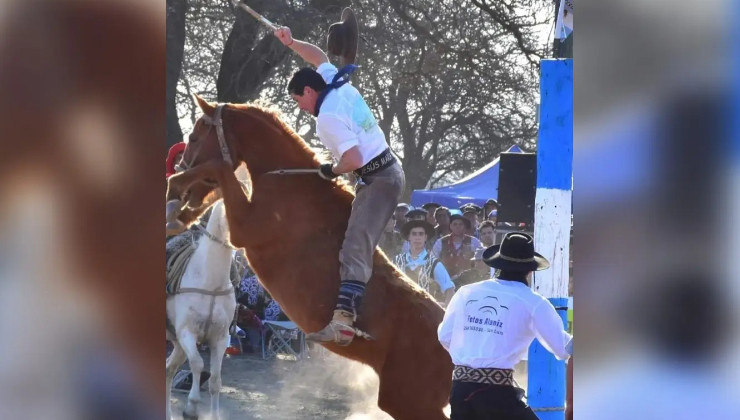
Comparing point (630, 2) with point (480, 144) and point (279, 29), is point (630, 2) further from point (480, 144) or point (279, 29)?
point (480, 144)

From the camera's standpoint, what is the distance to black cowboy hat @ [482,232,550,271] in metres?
4.15

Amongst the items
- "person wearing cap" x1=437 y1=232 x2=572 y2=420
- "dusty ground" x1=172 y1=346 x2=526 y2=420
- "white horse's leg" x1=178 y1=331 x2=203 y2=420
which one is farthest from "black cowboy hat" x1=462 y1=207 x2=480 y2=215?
"person wearing cap" x1=437 y1=232 x2=572 y2=420

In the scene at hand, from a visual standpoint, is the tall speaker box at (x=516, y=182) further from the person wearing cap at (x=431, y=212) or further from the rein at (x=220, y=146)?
the person wearing cap at (x=431, y=212)

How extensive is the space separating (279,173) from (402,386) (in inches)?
54.2

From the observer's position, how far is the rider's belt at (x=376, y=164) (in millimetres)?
4938

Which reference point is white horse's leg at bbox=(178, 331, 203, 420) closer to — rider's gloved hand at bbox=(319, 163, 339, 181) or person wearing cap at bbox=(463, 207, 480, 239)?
rider's gloved hand at bbox=(319, 163, 339, 181)

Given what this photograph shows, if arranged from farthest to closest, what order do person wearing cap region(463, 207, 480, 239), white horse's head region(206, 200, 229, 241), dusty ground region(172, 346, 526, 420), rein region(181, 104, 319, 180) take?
1. person wearing cap region(463, 207, 480, 239)
2. dusty ground region(172, 346, 526, 420)
3. white horse's head region(206, 200, 229, 241)
4. rein region(181, 104, 319, 180)

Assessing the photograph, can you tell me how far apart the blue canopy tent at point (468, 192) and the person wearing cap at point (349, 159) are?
1101cm

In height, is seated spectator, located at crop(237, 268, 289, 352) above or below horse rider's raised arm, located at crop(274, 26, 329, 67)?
below

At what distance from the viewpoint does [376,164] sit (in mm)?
4969

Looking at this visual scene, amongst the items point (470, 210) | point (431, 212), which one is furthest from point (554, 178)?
point (431, 212)

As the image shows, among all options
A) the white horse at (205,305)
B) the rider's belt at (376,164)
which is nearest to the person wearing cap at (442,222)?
the white horse at (205,305)

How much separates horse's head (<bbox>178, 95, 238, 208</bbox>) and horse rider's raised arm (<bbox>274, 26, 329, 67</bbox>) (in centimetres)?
58

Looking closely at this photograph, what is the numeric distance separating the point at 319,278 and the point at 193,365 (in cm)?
365
